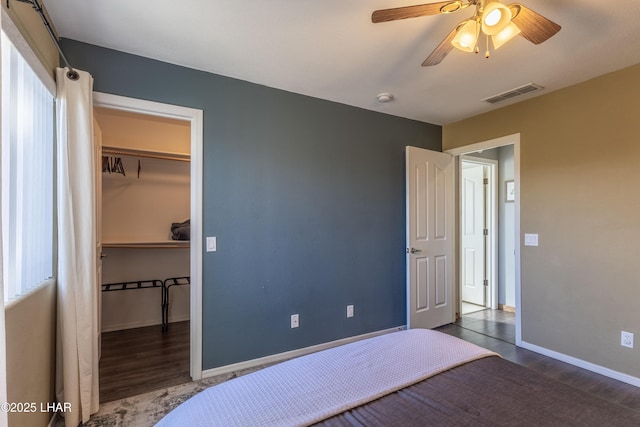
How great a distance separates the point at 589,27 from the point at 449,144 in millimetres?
1940

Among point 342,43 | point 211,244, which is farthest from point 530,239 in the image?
point 211,244

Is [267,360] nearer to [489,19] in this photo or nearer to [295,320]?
[295,320]

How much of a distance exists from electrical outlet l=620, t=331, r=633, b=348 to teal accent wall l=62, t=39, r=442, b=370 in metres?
1.78

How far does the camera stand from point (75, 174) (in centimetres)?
190

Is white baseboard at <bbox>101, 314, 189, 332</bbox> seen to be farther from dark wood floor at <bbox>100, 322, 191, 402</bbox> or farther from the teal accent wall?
the teal accent wall

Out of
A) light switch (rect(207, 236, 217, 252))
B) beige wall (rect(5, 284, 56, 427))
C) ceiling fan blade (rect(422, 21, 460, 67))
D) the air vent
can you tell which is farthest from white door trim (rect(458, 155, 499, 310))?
beige wall (rect(5, 284, 56, 427))

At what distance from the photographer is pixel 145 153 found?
11.5 feet

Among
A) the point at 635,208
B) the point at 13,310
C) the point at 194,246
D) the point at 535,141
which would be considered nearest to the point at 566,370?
the point at 635,208

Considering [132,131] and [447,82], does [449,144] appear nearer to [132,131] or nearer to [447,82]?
[447,82]

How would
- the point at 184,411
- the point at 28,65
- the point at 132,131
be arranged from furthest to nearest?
the point at 132,131
the point at 28,65
the point at 184,411

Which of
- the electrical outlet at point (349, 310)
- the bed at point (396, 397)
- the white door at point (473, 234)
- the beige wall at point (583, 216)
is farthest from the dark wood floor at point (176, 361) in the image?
the bed at point (396, 397)

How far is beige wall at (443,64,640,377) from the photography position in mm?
2410

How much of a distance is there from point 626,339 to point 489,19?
2.62 meters

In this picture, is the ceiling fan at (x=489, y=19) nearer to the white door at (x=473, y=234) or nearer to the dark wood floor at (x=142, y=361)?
the dark wood floor at (x=142, y=361)
